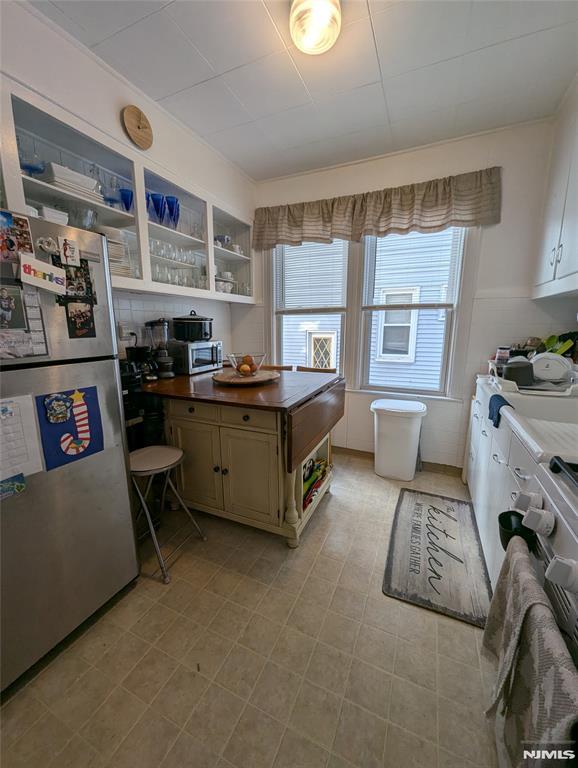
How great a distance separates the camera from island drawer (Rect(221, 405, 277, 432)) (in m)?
1.57

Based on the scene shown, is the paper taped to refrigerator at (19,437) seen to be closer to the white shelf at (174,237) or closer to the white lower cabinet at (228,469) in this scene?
the white lower cabinet at (228,469)

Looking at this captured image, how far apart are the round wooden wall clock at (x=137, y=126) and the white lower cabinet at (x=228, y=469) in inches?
69.1

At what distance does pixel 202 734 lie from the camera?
1.00 meters

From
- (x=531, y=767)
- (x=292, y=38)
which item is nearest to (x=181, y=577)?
(x=531, y=767)

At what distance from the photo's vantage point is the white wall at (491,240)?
215 centimetres

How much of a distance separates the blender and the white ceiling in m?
1.46

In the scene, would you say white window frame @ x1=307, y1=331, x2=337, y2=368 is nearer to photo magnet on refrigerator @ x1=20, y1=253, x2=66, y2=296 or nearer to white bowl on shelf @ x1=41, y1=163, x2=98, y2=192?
white bowl on shelf @ x1=41, y1=163, x2=98, y2=192

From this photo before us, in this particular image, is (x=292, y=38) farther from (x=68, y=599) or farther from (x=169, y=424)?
(x=68, y=599)

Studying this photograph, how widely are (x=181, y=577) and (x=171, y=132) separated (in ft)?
9.50

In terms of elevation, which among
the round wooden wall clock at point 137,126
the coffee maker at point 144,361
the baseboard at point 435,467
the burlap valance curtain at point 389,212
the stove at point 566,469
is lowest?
the baseboard at point 435,467

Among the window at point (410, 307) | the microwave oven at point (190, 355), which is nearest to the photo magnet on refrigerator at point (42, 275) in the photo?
the microwave oven at point (190, 355)

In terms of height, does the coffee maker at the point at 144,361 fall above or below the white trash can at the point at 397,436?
above

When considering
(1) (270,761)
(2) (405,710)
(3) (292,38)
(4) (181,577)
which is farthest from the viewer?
(4) (181,577)

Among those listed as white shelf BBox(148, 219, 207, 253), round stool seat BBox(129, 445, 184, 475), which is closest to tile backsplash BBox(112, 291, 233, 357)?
white shelf BBox(148, 219, 207, 253)
